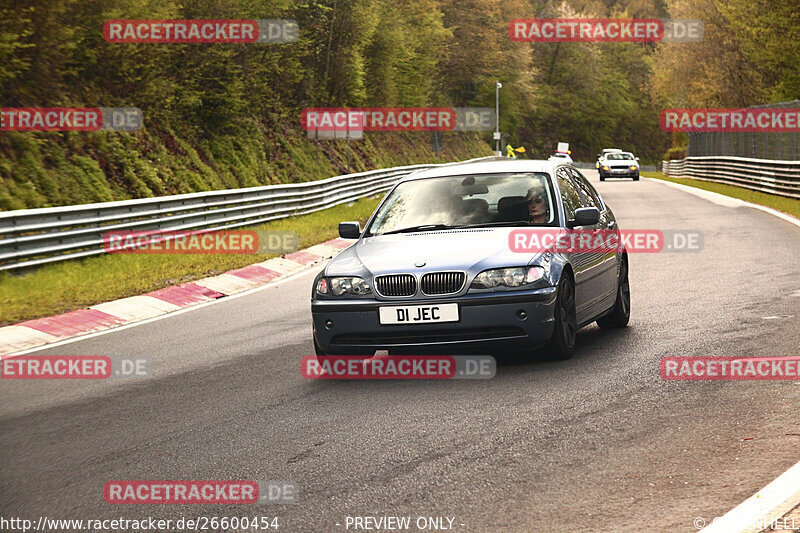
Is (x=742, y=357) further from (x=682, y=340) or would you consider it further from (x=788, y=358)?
(x=682, y=340)

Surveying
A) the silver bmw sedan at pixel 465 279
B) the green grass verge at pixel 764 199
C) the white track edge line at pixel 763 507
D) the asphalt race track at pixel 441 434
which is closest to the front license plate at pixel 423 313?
the silver bmw sedan at pixel 465 279

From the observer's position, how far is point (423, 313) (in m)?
7.63

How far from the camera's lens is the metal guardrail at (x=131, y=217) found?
14875 millimetres

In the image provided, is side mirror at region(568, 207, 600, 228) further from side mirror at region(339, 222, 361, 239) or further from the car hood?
side mirror at region(339, 222, 361, 239)

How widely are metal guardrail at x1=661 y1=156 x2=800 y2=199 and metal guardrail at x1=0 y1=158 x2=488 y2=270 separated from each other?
12.6 metres

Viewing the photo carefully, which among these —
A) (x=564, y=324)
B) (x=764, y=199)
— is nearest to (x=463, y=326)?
(x=564, y=324)

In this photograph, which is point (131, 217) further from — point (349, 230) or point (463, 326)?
point (463, 326)

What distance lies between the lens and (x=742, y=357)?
7.97 m

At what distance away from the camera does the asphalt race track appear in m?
4.82

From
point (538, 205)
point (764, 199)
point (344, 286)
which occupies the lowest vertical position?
point (764, 199)

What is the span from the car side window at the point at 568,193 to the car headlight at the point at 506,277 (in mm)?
1282

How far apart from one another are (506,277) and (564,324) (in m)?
0.72

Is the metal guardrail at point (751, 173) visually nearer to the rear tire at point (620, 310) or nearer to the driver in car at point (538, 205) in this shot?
the rear tire at point (620, 310)

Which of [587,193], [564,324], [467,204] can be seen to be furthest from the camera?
[587,193]
